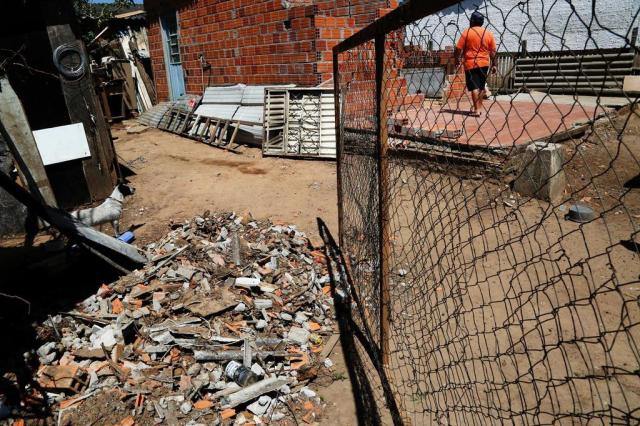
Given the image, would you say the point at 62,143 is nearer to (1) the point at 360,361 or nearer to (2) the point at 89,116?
(2) the point at 89,116

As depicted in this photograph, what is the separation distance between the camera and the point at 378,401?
2.70 m

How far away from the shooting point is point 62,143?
596 centimetres

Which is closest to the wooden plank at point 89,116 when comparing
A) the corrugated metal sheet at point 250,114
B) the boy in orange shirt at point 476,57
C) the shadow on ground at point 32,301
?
the shadow on ground at point 32,301

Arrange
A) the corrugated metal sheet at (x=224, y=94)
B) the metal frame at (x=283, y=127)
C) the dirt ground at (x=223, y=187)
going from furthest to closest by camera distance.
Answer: the corrugated metal sheet at (x=224, y=94) < the metal frame at (x=283, y=127) < the dirt ground at (x=223, y=187)

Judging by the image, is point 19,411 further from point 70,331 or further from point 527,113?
point 527,113

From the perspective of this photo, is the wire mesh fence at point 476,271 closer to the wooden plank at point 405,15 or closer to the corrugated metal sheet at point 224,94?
the wooden plank at point 405,15

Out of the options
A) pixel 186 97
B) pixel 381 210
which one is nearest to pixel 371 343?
pixel 381 210

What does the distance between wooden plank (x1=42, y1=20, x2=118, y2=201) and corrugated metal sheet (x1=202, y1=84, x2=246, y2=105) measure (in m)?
3.65

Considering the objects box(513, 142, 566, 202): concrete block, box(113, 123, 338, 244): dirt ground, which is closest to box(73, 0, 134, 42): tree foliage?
box(113, 123, 338, 244): dirt ground

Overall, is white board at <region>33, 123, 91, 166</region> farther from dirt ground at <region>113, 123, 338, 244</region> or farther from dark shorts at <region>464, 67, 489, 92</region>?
dark shorts at <region>464, 67, 489, 92</region>

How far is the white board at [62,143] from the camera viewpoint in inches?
228

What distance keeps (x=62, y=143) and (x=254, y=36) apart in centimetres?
483

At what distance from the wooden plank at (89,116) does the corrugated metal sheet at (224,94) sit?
3647mm

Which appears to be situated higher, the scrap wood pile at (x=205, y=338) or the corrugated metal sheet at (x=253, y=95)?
the corrugated metal sheet at (x=253, y=95)
